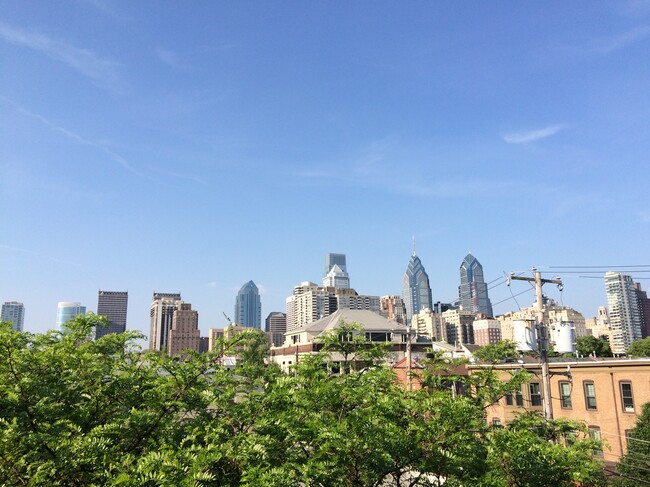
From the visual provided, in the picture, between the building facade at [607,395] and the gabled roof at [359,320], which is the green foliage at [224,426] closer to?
the building facade at [607,395]

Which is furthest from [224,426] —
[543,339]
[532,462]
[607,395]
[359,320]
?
[359,320]

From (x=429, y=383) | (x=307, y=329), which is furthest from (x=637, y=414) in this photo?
(x=307, y=329)

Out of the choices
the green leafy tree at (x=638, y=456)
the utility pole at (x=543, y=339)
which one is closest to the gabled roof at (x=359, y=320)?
the green leafy tree at (x=638, y=456)

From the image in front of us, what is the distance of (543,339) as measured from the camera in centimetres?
2378

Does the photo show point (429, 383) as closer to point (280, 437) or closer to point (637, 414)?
point (280, 437)

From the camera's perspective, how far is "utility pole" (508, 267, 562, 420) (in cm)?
2116

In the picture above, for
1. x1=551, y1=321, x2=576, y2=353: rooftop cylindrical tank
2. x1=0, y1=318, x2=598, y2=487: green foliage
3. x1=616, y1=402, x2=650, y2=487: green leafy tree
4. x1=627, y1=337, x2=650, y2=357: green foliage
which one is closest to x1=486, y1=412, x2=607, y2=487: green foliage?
x1=0, y1=318, x2=598, y2=487: green foliage

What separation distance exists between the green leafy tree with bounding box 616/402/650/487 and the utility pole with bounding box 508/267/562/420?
7478 millimetres

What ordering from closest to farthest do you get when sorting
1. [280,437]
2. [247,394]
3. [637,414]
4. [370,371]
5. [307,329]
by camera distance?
1. [280,437]
2. [247,394]
3. [370,371]
4. [637,414]
5. [307,329]

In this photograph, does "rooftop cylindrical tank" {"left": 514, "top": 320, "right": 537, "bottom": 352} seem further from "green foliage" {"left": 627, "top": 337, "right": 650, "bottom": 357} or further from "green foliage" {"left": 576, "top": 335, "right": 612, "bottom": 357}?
"green foliage" {"left": 627, "top": 337, "right": 650, "bottom": 357}

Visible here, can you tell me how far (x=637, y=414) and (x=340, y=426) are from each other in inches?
1505

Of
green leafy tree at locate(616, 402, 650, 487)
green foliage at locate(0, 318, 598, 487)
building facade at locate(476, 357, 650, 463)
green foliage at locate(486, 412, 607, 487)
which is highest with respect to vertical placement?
green foliage at locate(0, 318, 598, 487)

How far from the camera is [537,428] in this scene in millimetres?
14227

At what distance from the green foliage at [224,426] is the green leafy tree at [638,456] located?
19.4 meters
